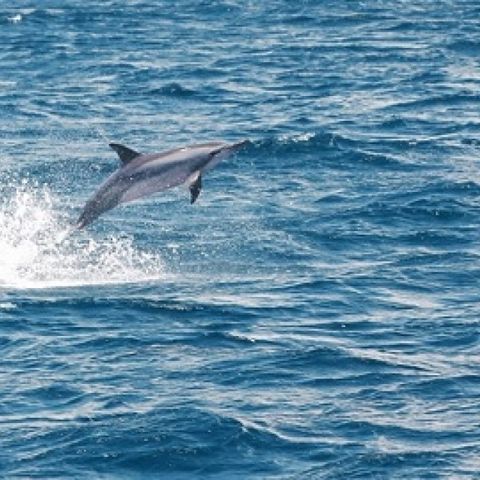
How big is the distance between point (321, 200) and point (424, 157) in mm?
5231

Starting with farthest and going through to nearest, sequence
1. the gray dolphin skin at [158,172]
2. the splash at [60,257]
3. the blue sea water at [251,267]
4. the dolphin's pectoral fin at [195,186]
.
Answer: the splash at [60,257] < the gray dolphin skin at [158,172] < the dolphin's pectoral fin at [195,186] < the blue sea water at [251,267]

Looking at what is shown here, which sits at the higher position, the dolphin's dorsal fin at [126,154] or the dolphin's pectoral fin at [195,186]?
the dolphin's dorsal fin at [126,154]

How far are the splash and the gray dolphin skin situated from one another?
13.8 ft

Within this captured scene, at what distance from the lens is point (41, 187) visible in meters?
41.9

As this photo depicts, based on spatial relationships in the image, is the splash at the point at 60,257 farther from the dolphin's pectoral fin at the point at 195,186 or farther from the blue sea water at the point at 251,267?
the dolphin's pectoral fin at the point at 195,186

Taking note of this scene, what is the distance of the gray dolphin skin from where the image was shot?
29.6 m

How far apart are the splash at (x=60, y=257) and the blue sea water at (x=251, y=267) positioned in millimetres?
70

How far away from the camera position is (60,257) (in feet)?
117

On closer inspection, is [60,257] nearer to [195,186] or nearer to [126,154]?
[126,154]

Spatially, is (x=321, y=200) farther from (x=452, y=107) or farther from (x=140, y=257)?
(x=452, y=107)

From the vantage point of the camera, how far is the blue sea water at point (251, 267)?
25.3 metres

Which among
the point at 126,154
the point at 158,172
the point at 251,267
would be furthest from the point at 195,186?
the point at 251,267

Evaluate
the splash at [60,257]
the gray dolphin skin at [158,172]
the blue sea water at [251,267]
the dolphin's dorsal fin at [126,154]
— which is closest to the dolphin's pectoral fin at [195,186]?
the gray dolphin skin at [158,172]

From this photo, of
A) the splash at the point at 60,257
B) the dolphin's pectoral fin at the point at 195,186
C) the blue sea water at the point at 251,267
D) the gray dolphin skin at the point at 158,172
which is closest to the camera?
the blue sea water at the point at 251,267
